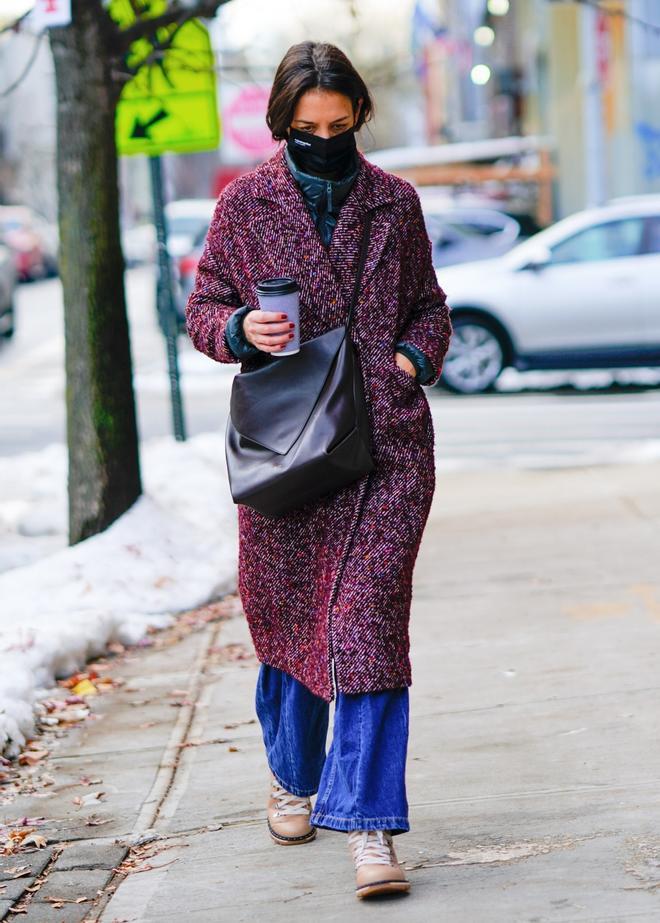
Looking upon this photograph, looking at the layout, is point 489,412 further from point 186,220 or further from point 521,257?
point 186,220

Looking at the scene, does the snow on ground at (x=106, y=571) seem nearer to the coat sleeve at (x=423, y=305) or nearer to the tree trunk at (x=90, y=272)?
the tree trunk at (x=90, y=272)

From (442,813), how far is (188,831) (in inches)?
27.4

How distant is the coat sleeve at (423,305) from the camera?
3.93 metres

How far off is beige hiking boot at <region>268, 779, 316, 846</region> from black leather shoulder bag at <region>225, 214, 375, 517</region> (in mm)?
811

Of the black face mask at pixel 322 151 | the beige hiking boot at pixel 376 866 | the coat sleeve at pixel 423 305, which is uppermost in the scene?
the black face mask at pixel 322 151

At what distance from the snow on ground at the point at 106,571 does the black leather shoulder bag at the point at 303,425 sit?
1834mm

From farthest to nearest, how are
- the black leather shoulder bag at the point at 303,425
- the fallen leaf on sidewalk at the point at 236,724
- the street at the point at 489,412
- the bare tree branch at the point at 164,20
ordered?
the street at the point at 489,412 < the bare tree branch at the point at 164,20 < the fallen leaf on sidewalk at the point at 236,724 < the black leather shoulder bag at the point at 303,425

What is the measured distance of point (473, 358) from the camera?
15219mm

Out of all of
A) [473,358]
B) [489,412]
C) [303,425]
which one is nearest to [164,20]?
[303,425]

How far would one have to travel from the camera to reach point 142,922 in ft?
12.5

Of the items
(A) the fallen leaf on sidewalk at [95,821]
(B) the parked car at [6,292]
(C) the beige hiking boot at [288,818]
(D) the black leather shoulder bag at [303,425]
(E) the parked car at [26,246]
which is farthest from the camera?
(E) the parked car at [26,246]

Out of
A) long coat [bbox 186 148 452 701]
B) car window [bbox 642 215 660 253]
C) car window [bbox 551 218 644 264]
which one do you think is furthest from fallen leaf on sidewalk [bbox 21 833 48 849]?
car window [bbox 642 215 660 253]

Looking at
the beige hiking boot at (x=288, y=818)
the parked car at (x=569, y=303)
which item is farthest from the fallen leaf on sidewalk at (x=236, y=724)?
the parked car at (x=569, y=303)

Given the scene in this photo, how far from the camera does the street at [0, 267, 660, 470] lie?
1152cm
